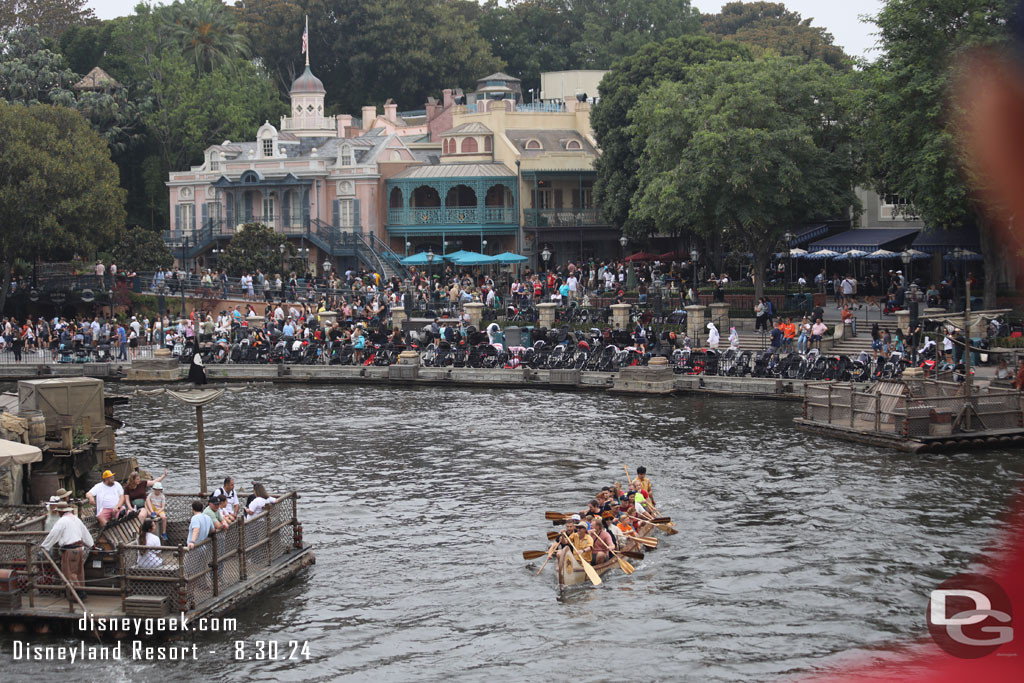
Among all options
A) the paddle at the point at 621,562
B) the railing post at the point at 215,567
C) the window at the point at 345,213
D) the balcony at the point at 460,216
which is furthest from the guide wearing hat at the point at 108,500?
the window at the point at 345,213

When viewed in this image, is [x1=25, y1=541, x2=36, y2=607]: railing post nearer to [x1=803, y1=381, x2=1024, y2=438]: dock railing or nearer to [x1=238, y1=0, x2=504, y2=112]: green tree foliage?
[x1=803, y1=381, x2=1024, y2=438]: dock railing

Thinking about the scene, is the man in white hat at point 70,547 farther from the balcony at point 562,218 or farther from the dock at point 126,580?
the balcony at point 562,218

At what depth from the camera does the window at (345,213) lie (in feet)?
220

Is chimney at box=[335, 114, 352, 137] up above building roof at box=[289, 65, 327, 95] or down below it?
below

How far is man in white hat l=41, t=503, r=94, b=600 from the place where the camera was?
16.5 metres

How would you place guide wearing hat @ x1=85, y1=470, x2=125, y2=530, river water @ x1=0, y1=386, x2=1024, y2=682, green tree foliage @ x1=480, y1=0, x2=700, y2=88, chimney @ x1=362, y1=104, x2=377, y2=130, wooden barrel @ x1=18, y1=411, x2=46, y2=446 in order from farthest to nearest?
green tree foliage @ x1=480, y1=0, x2=700, y2=88, chimney @ x1=362, y1=104, x2=377, y2=130, wooden barrel @ x1=18, y1=411, x2=46, y2=446, guide wearing hat @ x1=85, y1=470, x2=125, y2=530, river water @ x1=0, y1=386, x2=1024, y2=682

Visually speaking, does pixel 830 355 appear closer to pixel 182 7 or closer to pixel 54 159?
pixel 54 159

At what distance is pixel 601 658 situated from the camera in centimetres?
1616

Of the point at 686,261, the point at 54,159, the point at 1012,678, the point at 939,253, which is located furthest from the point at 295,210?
the point at 1012,678

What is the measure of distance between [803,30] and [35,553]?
100 m

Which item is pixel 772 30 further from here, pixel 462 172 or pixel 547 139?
pixel 462 172

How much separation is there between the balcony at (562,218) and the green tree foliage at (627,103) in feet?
11.7

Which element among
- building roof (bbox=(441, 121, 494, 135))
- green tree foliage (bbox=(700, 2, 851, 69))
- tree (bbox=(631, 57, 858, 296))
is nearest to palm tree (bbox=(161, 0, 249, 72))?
building roof (bbox=(441, 121, 494, 135))

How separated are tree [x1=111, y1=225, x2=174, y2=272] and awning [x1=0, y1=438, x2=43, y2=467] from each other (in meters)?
42.8
